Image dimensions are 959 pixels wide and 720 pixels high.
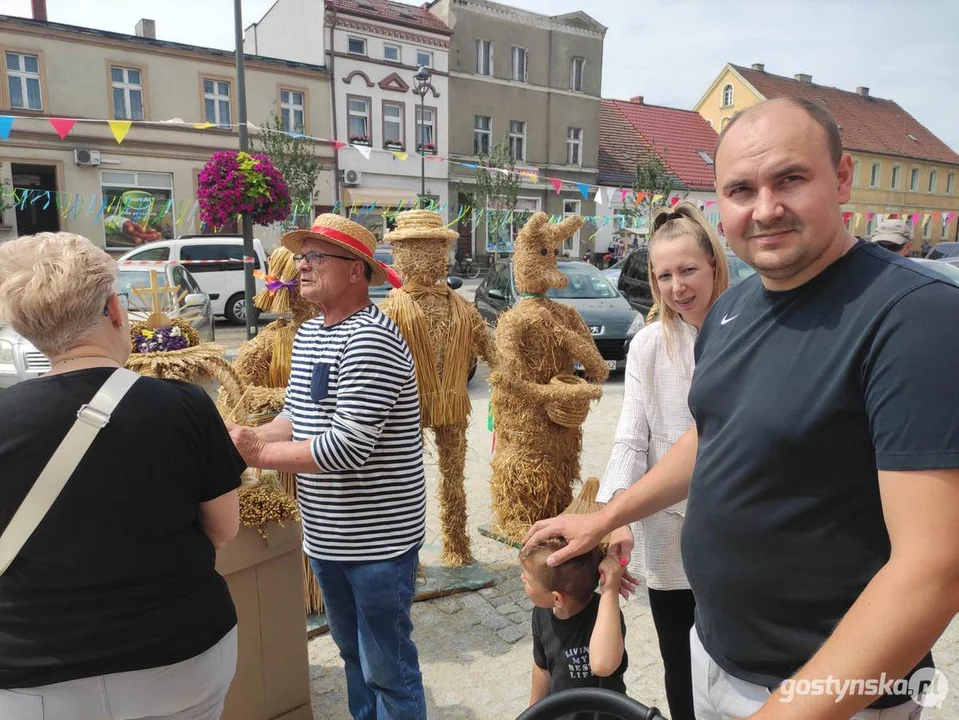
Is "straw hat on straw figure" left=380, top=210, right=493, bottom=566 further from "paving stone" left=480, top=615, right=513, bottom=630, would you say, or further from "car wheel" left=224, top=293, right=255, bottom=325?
"car wheel" left=224, top=293, right=255, bottom=325

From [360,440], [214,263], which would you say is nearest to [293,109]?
[214,263]

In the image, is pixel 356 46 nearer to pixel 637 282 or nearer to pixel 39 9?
pixel 39 9

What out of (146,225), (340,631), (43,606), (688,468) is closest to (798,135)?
(688,468)

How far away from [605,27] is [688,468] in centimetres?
2963

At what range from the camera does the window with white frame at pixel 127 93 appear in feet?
61.5

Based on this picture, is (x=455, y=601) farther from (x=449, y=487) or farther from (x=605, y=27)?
(x=605, y=27)

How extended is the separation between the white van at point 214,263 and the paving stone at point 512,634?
11231mm

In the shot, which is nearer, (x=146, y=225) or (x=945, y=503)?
(x=945, y=503)

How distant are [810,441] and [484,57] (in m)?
26.8

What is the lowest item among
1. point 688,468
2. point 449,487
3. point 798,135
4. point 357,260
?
point 449,487

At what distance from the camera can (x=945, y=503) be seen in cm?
88

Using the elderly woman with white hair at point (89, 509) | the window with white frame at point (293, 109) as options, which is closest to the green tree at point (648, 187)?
the window with white frame at point (293, 109)

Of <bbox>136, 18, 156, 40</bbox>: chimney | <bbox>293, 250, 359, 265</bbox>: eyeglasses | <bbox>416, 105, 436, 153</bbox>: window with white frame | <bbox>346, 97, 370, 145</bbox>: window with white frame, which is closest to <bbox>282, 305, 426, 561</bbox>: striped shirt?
<bbox>293, 250, 359, 265</bbox>: eyeglasses

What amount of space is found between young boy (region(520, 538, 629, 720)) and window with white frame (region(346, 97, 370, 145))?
22868 mm
